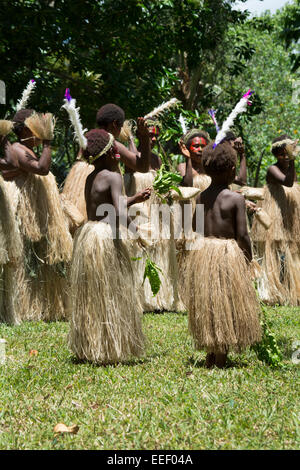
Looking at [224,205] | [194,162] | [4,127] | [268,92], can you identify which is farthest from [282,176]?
[268,92]

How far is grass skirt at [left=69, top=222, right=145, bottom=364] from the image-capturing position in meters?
4.32

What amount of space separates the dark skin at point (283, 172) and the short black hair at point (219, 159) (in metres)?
3.63

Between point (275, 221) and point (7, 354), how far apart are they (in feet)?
14.0

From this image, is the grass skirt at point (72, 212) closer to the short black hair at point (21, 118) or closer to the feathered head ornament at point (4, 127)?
the short black hair at point (21, 118)

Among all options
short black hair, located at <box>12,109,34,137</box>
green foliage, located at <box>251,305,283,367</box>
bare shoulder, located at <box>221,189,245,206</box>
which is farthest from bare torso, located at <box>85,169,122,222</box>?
short black hair, located at <box>12,109,34,137</box>

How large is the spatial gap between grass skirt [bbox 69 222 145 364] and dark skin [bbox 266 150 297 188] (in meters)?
3.89

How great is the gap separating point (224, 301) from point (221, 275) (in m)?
0.16

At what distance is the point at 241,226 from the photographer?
417cm

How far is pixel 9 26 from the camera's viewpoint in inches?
348

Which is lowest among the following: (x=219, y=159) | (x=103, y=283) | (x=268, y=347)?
(x=268, y=347)

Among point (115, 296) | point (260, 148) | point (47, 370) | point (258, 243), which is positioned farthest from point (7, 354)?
point (260, 148)

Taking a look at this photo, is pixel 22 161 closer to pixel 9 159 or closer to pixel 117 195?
pixel 9 159

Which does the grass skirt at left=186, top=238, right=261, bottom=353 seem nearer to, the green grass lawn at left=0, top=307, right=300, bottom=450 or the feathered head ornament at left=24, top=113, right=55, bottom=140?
the green grass lawn at left=0, top=307, right=300, bottom=450
